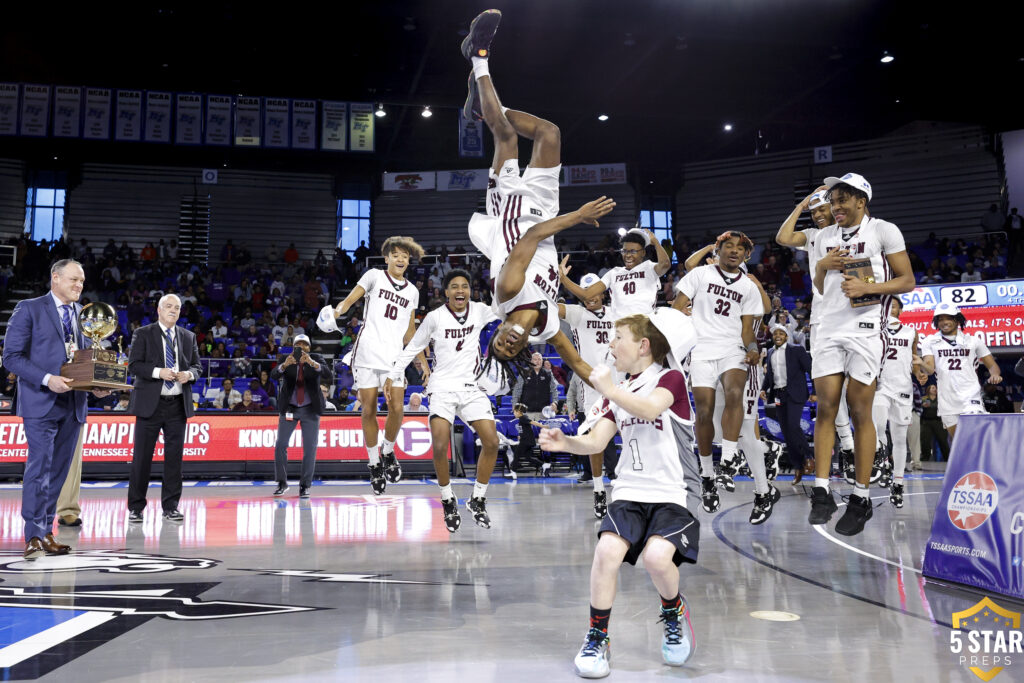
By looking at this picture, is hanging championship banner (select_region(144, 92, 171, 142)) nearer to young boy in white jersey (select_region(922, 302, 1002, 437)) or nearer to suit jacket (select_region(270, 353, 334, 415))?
suit jacket (select_region(270, 353, 334, 415))

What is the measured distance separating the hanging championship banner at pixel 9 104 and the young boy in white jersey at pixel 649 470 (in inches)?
1056

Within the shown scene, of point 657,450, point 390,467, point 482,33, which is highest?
point 482,33

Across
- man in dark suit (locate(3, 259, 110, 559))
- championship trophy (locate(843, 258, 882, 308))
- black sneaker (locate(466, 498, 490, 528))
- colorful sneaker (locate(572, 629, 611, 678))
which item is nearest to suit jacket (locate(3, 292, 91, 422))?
man in dark suit (locate(3, 259, 110, 559))

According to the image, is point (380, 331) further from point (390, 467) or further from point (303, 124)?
point (303, 124)

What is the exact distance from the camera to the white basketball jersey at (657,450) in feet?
11.6

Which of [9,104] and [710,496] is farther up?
[9,104]

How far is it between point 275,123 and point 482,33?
21.3m

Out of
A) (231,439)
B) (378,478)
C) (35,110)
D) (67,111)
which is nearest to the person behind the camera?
(378,478)

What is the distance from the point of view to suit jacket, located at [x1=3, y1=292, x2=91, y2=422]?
19.4 feet

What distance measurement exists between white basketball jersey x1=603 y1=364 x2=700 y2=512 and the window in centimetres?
3058

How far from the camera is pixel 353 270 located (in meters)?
26.2

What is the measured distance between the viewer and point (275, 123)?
25.4 m

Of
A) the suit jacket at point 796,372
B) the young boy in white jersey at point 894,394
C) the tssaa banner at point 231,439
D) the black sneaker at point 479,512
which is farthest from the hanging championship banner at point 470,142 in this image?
the black sneaker at point 479,512

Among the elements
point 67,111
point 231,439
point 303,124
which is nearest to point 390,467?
point 231,439
